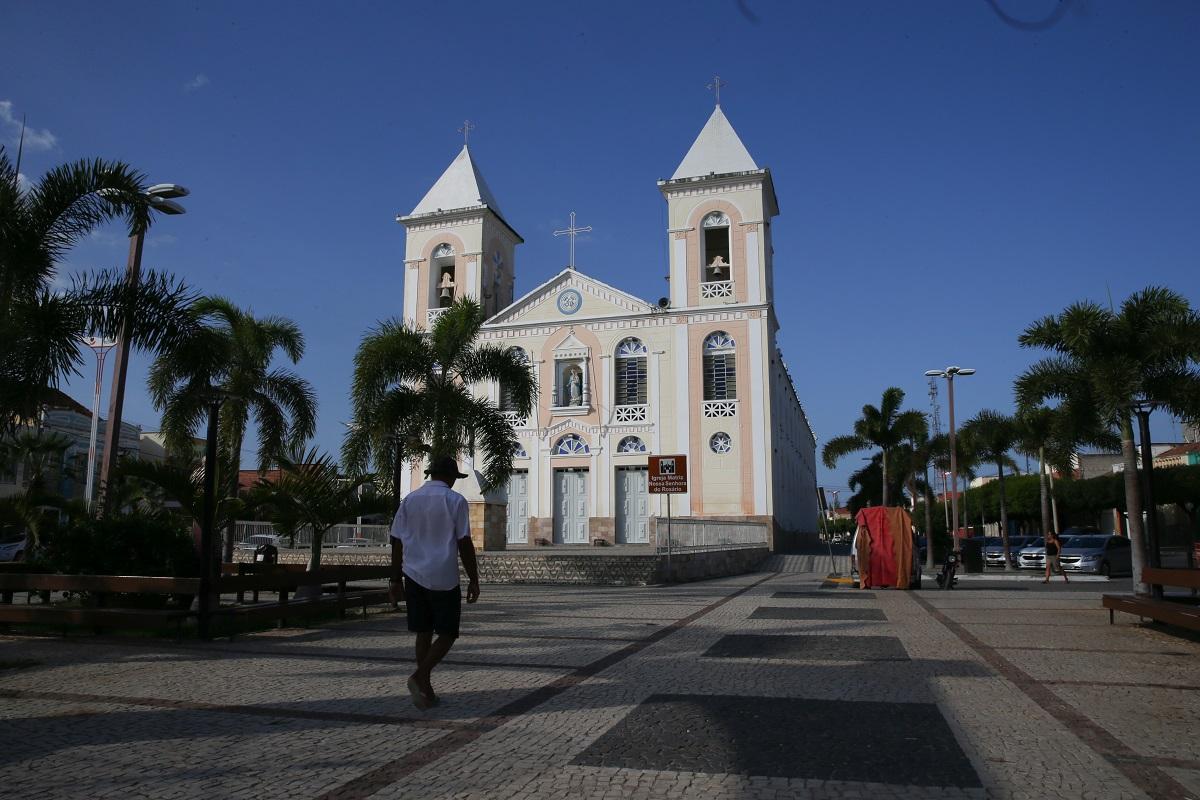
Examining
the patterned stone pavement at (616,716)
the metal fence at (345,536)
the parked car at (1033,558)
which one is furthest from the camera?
the parked car at (1033,558)

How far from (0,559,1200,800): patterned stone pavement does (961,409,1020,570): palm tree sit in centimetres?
2186

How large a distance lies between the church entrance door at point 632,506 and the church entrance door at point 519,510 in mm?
3905

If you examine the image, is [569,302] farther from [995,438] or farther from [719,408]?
[995,438]

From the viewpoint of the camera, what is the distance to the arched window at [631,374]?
3469 cm

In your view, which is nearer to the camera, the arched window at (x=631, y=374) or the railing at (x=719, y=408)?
the railing at (x=719, y=408)

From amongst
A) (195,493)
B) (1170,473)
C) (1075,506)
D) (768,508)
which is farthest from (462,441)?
(1075,506)

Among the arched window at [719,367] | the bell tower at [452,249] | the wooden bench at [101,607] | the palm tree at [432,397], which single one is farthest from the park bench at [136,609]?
the bell tower at [452,249]

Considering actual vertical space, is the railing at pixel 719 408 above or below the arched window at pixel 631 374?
below

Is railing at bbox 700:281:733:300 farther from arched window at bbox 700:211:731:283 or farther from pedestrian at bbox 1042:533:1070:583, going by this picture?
pedestrian at bbox 1042:533:1070:583

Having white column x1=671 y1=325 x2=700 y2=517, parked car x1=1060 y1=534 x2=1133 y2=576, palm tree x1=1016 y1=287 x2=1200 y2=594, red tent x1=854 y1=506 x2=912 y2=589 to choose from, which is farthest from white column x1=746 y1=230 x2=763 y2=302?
palm tree x1=1016 y1=287 x2=1200 y2=594

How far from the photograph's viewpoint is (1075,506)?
185 feet

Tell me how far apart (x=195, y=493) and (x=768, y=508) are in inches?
926

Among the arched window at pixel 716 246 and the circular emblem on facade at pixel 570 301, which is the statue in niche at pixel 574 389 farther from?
the arched window at pixel 716 246

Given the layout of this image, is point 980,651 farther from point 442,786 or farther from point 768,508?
point 768,508
